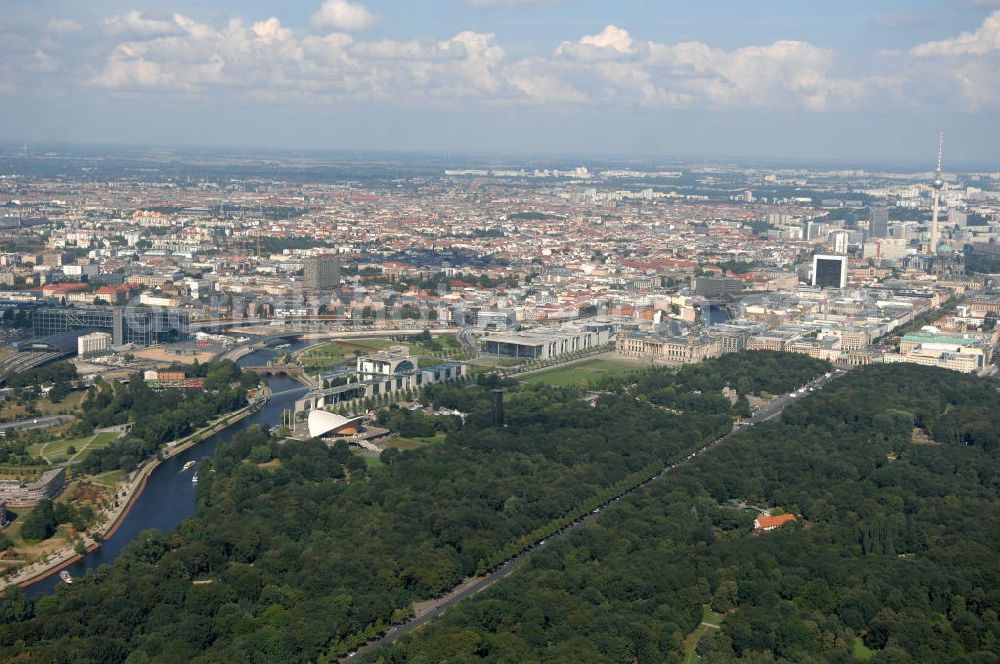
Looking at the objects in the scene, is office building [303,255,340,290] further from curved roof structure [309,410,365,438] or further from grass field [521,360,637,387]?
curved roof structure [309,410,365,438]

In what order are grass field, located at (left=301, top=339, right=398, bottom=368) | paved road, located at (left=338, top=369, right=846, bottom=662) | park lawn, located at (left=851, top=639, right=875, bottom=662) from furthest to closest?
grass field, located at (left=301, top=339, right=398, bottom=368) → paved road, located at (left=338, top=369, right=846, bottom=662) → park lawn, located at (left=851, top=639, right=875, bottom=662)

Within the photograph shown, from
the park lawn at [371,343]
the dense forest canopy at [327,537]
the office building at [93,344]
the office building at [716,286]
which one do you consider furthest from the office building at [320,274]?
the dense forest canopy at [327,537]

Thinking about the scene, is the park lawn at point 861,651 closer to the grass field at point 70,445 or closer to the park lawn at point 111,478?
the park lawn at point 111,478

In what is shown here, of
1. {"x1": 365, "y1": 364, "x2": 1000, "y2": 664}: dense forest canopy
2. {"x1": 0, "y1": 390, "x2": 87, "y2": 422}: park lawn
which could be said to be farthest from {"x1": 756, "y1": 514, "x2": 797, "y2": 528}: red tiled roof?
{"x1": 0, "y1": 390, "x2": 87, "y2": 422}: park lawn

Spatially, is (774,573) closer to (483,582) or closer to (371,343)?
(483,582)

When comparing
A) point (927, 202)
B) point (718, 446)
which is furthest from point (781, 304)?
point (927, 202)

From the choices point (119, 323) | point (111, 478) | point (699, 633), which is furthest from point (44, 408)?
point (699, 633)

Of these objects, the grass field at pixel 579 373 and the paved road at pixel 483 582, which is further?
the grass field at pixel 579 373
